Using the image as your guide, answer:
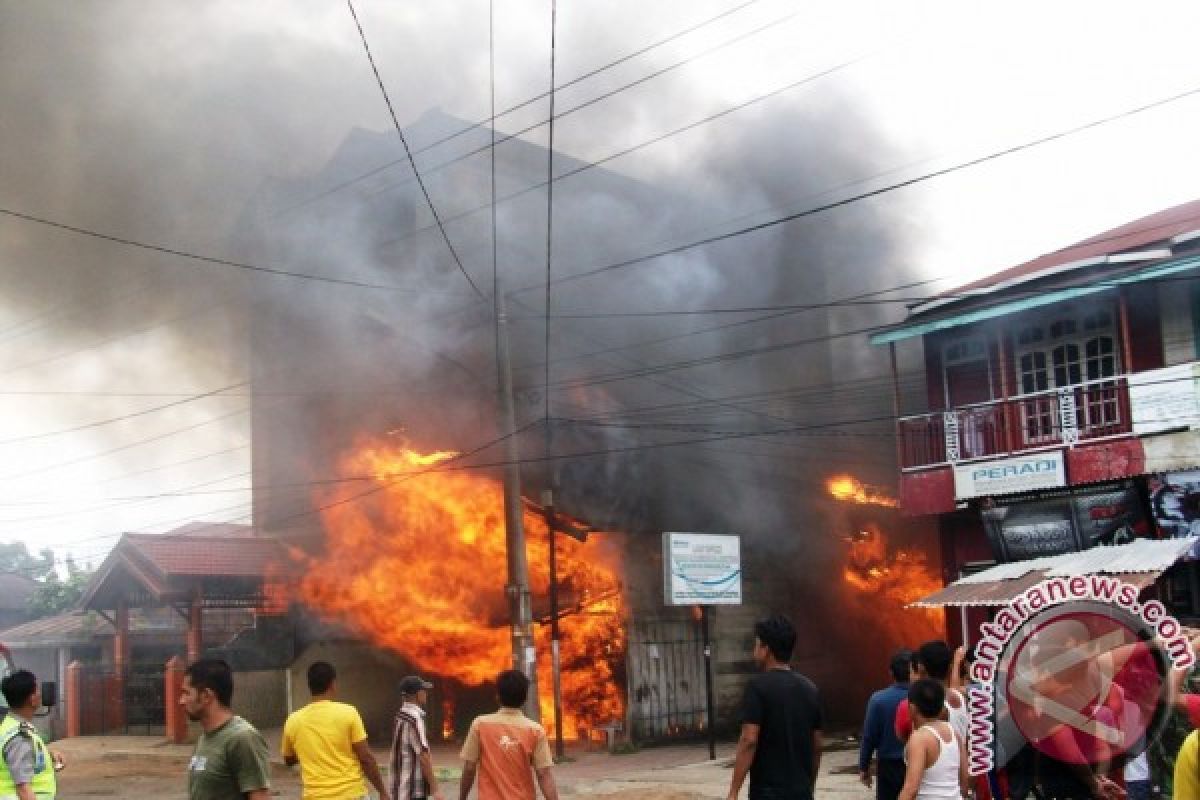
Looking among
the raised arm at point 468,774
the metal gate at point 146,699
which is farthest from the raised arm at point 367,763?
the metal gate at point 146,699

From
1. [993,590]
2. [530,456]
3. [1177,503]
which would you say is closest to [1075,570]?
[993,590]

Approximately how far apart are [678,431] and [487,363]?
423 centimetres

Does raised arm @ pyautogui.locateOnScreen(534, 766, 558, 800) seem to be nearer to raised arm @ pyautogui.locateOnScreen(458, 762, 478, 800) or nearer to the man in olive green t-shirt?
raised arm @ pyautogui.locateOnScreen(458, 762, 478, 800)

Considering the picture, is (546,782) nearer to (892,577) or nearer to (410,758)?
(410,758)

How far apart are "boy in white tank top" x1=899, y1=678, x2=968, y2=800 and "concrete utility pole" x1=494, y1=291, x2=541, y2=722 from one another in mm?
9453

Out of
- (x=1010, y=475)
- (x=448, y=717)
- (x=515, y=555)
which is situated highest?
(x=1010, y=475)

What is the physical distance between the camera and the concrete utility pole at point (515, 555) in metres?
14.6

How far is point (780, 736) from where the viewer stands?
516 cm

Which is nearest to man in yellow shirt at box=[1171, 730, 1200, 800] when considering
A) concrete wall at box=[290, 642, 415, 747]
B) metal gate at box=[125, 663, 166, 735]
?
concrete wall at box=[290, 642, 415, 747]

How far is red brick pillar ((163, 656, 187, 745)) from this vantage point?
20938 mm

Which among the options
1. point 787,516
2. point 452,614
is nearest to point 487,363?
point 452,614

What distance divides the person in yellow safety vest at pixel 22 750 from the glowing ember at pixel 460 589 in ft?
43.5

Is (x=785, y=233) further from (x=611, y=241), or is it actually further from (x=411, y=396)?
(x=411, y=396)

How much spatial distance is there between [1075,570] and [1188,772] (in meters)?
9.51
